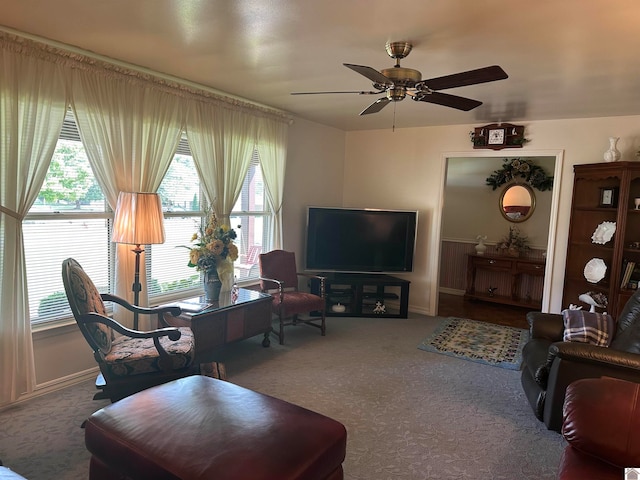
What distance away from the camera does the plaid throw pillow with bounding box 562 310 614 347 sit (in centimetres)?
313

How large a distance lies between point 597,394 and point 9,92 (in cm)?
379

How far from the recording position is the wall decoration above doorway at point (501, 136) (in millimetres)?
5090

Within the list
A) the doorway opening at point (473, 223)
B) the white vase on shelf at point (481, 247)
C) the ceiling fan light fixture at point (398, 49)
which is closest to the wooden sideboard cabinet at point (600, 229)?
the doorway opening at point (473, 223)

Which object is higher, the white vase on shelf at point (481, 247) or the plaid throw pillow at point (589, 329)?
the white vase on shelf at point (481, 247)

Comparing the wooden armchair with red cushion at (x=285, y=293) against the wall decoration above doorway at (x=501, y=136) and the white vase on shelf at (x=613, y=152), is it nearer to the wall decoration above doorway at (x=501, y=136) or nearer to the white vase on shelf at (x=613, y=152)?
the wall decoration above doorway at (x=501, y=136)

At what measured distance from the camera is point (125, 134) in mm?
3500

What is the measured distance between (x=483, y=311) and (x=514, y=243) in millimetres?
1278

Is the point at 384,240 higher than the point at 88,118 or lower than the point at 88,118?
lower

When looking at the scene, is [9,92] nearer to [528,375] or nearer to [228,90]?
[228,90]

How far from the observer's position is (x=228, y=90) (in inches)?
167

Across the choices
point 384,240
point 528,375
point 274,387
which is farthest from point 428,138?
point 274,387

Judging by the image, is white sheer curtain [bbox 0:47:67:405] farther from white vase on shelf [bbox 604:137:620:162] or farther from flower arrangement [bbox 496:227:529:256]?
flower arrangement [bbox 496:227:529:256]

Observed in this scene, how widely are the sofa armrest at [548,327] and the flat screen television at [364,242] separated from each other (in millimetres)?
2323

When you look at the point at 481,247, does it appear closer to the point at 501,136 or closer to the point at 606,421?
the point at 501,136
